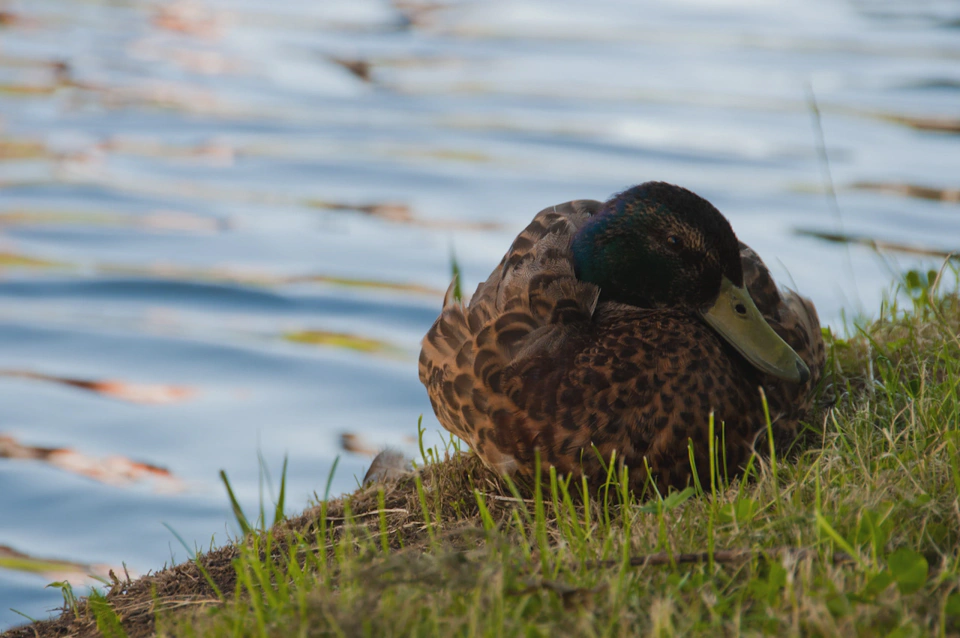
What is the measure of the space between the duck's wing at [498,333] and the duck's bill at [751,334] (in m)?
0.32

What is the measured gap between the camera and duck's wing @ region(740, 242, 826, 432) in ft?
9.43

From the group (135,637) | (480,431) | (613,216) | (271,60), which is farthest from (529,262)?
(271,60)

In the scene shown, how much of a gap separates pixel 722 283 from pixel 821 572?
1.11 m

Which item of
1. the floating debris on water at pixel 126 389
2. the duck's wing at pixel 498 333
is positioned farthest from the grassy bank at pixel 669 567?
the floating debris on water at pixel 126 389

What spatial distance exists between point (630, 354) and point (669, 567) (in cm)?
80

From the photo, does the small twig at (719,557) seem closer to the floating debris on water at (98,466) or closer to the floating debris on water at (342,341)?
the floating debris on water at (98,466)

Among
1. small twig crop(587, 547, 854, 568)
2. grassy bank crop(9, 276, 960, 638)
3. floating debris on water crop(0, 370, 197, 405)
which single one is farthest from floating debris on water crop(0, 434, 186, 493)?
small twig crop(587, 547, 854, 568)

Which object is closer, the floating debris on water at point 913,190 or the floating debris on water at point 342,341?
the floating debris on water at point 342,341

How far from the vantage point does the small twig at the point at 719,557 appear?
6.37 ft

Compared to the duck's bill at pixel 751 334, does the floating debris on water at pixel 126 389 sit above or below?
below

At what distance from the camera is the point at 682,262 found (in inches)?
112

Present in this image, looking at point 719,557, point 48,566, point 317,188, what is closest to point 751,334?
point 719,557

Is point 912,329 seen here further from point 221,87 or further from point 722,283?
point 221,87

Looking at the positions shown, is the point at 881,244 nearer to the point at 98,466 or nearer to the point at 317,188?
the point at 317,188
